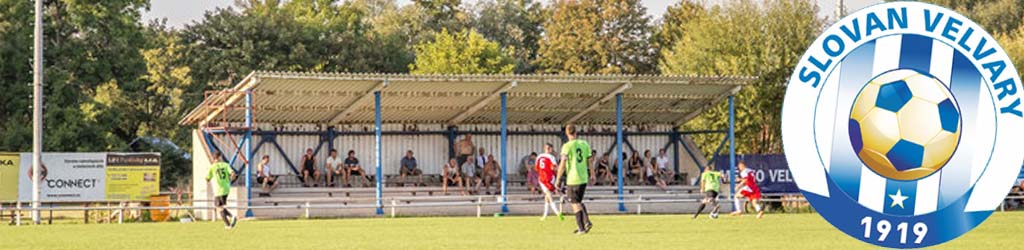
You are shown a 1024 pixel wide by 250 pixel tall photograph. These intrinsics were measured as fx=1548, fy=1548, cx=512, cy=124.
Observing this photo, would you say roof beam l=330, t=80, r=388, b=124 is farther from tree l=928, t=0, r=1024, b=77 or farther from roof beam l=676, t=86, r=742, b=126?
tree l=928, t=0, r=1024, b=77

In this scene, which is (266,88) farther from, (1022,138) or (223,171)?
(1022,138)

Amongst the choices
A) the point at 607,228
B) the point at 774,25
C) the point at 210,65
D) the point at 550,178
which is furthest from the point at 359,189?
the point at 210,65

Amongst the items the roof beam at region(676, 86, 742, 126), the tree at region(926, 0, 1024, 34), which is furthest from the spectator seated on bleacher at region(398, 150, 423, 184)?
the tree at region(926, 0, 1024, 34)

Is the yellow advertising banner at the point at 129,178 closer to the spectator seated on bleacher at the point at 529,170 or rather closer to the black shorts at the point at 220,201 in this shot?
the spectator seated on bleacher at the point at 529,170

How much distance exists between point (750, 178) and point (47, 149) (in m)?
28.4

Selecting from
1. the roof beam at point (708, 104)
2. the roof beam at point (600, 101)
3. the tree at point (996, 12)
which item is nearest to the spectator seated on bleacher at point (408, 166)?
the roof beam at point (600, 101)

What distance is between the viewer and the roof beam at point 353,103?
36.4 metres

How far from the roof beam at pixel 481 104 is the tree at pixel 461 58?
24.0m

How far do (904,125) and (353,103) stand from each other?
3421 cm

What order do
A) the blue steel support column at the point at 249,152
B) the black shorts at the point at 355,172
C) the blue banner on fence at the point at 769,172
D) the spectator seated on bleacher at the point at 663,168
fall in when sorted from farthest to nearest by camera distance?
the spectator seated on bleacher at the point at 663,168
the blue banner on fence at the point at 769,172
the black shorts at the point at 355,172
the blue steel support column at the point at 249,152

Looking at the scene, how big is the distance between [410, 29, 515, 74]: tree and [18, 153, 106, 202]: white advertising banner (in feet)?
95.5

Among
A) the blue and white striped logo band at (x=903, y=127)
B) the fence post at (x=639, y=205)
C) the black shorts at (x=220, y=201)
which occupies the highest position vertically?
the blue and white striped logo band at (x=903, y=127)

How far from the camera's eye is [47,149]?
171ft

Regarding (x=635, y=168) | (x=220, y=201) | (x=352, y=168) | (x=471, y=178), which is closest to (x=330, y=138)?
(x=352, y=168)
